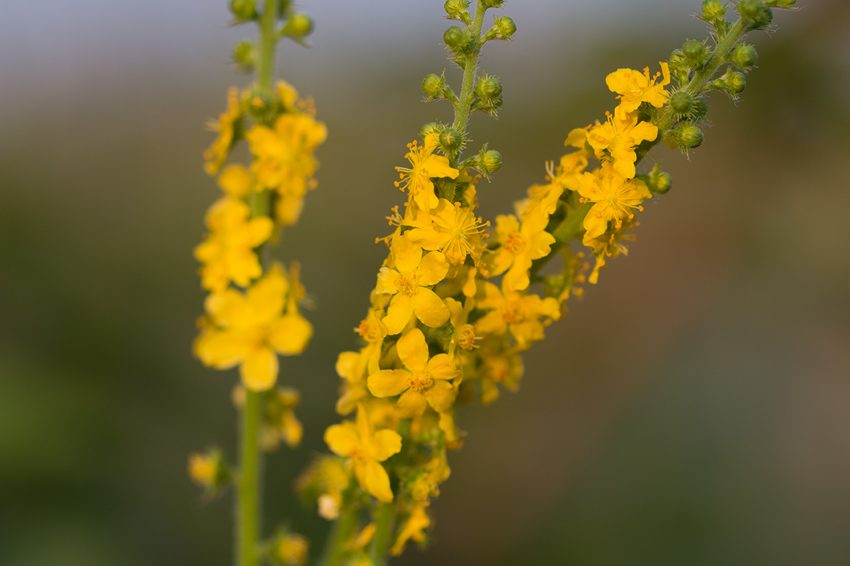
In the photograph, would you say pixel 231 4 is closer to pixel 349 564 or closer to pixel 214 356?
pixel 214 356

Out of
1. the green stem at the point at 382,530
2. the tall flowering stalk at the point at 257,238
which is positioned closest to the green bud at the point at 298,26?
the tall flowering stalk at the point at 257,238

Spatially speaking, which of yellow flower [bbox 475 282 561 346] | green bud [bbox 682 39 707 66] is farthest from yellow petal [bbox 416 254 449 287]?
green bud [bbox 682 39 707 66]

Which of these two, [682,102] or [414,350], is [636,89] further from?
[414,350]

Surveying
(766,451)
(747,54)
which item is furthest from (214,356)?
(766,451)

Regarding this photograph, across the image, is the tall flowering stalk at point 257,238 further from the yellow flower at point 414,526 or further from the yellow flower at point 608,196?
the yellow flower at point 608,196

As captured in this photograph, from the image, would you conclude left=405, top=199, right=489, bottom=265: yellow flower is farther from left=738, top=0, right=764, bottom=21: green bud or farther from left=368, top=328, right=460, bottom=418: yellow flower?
left=738, top=0, right=764, bottom=21: green bud

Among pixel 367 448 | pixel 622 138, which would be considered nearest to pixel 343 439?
pixel 367 448
